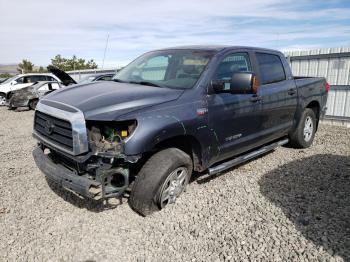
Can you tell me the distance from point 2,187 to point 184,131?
2803mm

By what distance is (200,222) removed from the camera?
11.1 ft

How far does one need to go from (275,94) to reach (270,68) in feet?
1.61

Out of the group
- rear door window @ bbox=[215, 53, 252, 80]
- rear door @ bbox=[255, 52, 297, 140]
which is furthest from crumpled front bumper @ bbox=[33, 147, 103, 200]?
rear door @ bbox=[255, 52, 297, 140]

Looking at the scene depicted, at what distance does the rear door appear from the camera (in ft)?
15.6

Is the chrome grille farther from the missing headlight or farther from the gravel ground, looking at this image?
the gravel ground

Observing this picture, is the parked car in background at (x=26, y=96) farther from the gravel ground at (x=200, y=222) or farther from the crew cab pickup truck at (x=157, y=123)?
the crew cab pickup truck at (x=157, y=123)

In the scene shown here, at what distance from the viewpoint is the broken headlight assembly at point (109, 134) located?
3049 millimetres

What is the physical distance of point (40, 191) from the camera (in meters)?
4.13

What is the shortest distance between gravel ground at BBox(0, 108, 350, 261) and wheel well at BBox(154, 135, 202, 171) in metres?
0.52

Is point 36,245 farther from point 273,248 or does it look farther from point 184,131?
point 273,248

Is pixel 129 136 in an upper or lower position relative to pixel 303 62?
lower

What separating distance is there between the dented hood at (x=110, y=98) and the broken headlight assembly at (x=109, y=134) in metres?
0.11

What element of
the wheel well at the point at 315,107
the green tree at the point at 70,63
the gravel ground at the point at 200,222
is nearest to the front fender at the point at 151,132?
the gravel ground at the point at 200,222

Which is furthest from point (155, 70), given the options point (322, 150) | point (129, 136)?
point (322, 150)
